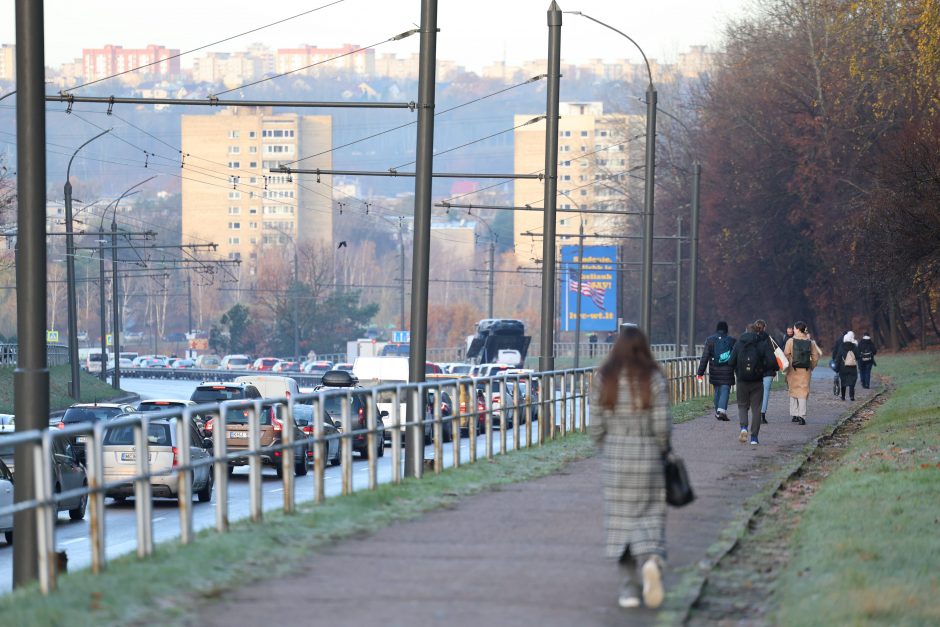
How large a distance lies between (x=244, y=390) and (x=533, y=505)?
23.5 m

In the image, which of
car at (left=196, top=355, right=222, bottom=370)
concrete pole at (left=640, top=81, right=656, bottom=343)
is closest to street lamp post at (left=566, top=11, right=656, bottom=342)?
concrete pole at (left=640, top=81, right=656, bottom=343)

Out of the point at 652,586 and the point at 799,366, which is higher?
the point at 652,586

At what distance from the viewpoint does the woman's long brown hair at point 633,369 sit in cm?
977

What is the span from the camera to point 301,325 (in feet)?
416

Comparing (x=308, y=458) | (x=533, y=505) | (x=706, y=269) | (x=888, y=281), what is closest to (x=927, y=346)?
(x=706, y=269)

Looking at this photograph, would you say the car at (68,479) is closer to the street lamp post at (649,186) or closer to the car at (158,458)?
the car at (158,458)

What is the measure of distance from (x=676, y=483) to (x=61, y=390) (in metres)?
57.9

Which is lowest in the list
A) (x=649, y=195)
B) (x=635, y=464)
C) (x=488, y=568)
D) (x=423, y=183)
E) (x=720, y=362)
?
(x=488, y=568)

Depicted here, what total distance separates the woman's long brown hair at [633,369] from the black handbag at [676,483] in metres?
0.39

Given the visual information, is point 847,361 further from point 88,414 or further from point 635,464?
point 635,464

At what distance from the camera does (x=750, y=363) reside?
23672 mm

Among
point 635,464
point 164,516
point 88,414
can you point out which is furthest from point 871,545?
point 88,414

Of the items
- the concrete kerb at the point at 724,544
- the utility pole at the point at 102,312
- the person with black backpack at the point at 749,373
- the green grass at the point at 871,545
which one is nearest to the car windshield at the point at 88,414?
the person with black backpack at the point at 749,373

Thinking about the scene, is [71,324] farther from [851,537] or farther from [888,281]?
[851,537]
